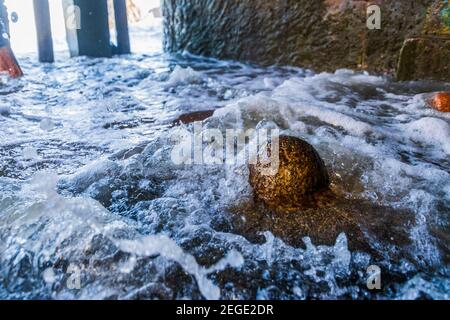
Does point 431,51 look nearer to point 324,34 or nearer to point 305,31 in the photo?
point 324,34

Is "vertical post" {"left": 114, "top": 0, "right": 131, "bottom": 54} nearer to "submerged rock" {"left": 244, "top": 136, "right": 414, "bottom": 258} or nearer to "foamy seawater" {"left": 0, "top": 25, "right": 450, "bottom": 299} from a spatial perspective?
"foamy seawater" {"left": 0, "top": 25, "right": 450, "bottom": 299}

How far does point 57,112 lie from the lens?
3896mm

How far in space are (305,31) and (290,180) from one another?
401cm

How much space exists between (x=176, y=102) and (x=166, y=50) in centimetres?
433

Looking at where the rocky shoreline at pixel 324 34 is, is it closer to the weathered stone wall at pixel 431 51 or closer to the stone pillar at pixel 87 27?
the weathered stone wall at pixel 431 51

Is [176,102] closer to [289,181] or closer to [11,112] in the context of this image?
[11,112]

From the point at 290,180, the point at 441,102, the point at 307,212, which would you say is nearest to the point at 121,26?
the point at 441,102

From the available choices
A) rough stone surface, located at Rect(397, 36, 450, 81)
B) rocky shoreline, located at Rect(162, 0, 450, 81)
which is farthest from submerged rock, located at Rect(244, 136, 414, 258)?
rocky shoreline, located at Rect(162, 0, 450, 81)

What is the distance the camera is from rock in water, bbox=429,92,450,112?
3.53m

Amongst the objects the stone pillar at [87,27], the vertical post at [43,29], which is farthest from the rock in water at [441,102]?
the vertical post at [43,29]

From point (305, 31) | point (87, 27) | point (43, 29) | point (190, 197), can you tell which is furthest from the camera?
point (87, 27)

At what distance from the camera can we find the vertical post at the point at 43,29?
659 centimetres

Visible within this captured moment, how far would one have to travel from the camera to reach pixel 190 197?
7.20ft

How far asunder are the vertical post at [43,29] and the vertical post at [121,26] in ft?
4.20
